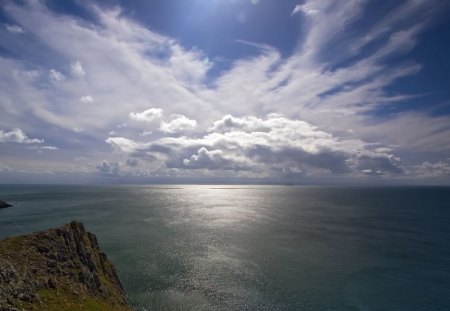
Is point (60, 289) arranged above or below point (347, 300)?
above

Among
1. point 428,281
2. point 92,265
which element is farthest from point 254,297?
point 428,281

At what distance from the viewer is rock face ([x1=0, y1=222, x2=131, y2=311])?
3328cm

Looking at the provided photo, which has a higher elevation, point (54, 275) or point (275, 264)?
point (54, 275)

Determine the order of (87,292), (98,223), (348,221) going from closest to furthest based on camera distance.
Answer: (87,292), (98,223), (348,221)

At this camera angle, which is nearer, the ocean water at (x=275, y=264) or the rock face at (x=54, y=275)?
the rock face at (x=54, y=275)

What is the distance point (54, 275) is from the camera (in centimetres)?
4006

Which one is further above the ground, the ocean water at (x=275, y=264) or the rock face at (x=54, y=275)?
the rock face at (x=54, y=275)

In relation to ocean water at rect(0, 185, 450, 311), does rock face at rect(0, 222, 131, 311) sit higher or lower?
higher

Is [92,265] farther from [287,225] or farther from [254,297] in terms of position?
[287,225]

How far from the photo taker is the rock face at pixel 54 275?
33281 mm

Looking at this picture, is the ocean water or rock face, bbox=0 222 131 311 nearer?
rock face, bbox=0 222 131 311

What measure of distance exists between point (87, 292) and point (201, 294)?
86.5 ft

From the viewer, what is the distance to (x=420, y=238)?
118 m

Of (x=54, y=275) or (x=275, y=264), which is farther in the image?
(x=275, y=264)
